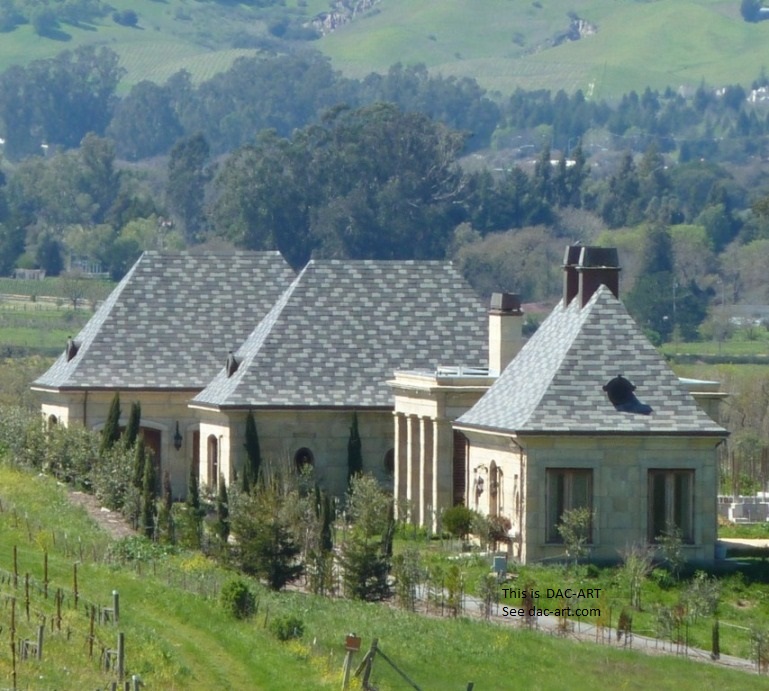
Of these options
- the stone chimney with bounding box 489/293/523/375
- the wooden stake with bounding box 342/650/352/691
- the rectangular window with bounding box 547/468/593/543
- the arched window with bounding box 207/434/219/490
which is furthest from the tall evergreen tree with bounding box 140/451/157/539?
the wooden stake with bounding box 342/650/352/691

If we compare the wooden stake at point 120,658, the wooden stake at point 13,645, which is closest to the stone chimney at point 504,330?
the wooden stake at point 13,645

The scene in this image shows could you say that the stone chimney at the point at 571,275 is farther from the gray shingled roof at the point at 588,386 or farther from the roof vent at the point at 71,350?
the roof vent at the point at 71,350

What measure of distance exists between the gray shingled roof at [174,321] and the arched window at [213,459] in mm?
2662

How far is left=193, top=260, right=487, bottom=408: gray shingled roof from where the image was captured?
6069cm

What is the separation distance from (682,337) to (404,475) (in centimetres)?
10419

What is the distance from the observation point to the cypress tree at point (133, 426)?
60.7 m

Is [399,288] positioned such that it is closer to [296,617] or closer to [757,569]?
[757,569]

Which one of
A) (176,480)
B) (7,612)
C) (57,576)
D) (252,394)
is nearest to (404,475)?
(252,394)

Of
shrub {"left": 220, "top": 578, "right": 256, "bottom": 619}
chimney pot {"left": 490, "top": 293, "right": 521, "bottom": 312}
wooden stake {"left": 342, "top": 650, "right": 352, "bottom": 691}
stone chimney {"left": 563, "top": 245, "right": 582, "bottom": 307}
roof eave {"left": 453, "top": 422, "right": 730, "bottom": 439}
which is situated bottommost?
wooden stake {"left": 342, "top": 650, "right": 352, "bottom": 691}

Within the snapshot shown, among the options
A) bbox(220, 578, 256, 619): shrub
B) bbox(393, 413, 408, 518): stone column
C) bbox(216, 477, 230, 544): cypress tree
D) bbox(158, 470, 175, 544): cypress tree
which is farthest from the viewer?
bbox(393, 413, 408, 518): stone column

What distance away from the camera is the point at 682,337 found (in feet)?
530

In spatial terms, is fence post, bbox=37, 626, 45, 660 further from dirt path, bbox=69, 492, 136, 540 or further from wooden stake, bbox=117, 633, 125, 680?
dirt path, bbox=69, 492, 136, 540

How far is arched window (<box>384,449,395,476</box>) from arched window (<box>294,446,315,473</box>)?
1580 mm

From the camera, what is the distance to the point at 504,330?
197 feet
